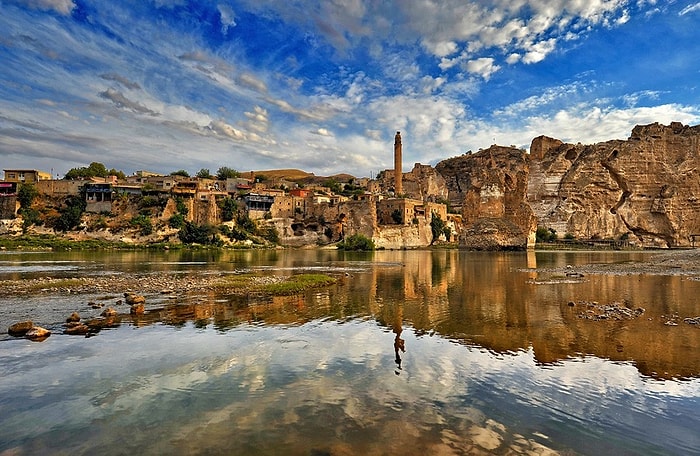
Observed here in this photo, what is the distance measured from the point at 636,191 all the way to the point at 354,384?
8753 cm

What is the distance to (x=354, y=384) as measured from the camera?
21.3 ft

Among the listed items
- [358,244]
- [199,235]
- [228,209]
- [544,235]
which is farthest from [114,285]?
[544,235]

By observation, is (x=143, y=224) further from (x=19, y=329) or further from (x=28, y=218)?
(x=19, y=329)

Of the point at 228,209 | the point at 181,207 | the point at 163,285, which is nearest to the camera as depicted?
the point at 163,285

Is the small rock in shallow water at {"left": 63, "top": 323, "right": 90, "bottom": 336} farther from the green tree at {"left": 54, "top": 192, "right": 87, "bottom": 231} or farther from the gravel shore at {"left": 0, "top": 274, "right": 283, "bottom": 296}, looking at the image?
the green tree at {"left": 54, "top": 192, "right": 87, "bottom": 231}

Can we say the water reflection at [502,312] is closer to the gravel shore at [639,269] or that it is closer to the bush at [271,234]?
the gravel shore at [639,269]

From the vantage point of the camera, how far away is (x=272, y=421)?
5191 millimetres

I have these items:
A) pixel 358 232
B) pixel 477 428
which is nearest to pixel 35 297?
pixel 477 428

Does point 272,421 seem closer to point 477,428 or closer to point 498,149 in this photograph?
point 477,428

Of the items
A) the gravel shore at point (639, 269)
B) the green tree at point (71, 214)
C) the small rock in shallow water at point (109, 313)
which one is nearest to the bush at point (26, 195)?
the green tree at point (71, 214)

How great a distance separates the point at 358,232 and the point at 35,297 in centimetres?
5079

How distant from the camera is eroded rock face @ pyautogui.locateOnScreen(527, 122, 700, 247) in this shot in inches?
2931

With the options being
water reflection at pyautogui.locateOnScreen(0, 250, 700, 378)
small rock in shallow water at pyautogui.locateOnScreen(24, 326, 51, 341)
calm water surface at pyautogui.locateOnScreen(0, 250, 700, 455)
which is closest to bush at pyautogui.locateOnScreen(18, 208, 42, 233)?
water reflection at pyautogui.locateOnScreen(0, 250, 700, 378)

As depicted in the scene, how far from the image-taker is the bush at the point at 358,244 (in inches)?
2386
